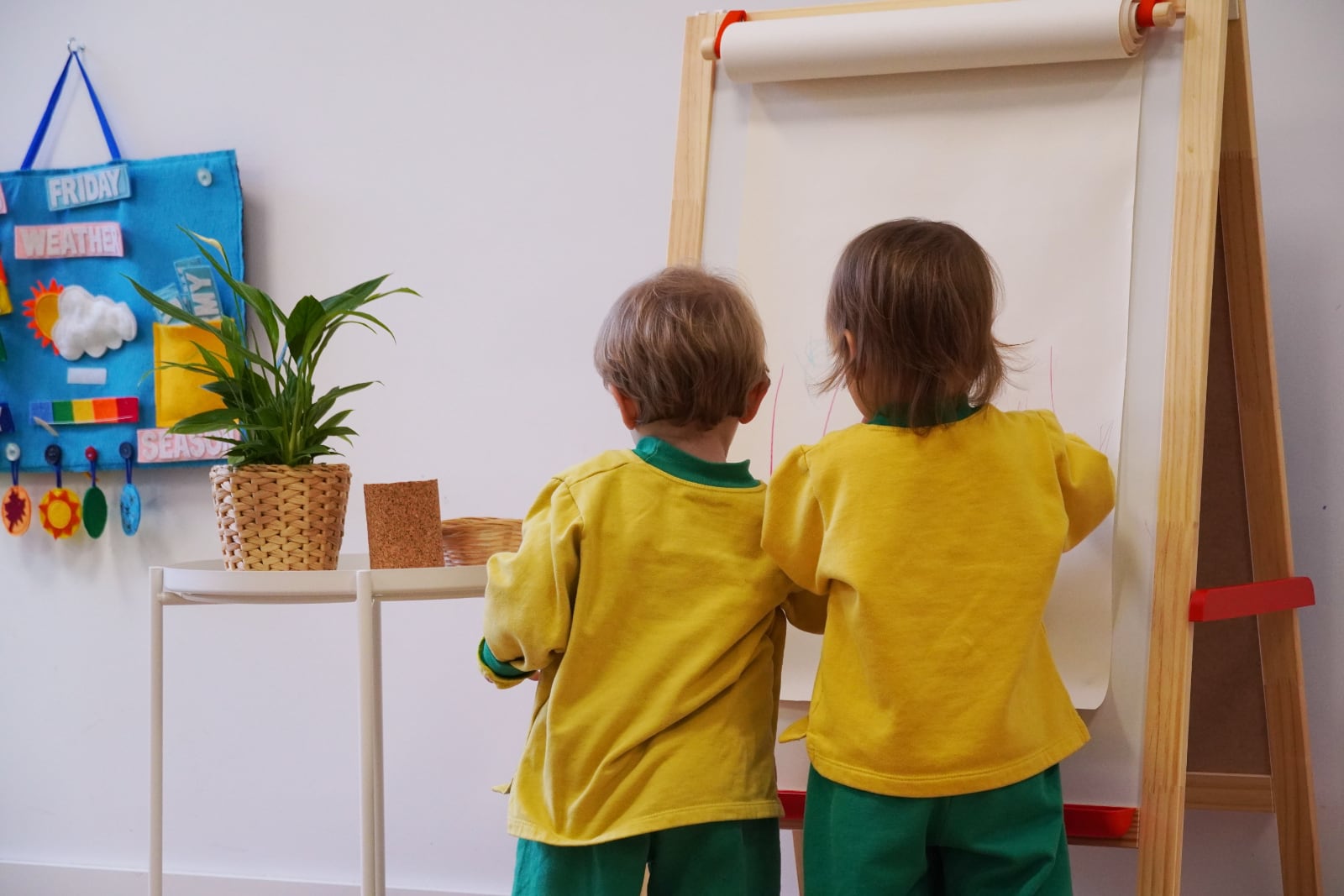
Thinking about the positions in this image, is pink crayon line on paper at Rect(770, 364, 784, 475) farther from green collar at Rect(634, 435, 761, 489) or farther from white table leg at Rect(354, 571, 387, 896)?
white table leg at Rect(354, 571, 387, 896)

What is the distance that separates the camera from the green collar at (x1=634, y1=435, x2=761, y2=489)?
1057mm

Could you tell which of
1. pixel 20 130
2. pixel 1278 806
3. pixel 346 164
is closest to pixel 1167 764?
pixel 1278 806

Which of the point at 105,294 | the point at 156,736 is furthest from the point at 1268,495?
the point at 105,294

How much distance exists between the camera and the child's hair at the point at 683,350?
3.44 ft

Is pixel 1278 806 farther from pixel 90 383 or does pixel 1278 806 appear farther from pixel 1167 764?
pixel 90 383

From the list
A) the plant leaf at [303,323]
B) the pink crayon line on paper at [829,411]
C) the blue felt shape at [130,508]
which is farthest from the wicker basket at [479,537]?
the blue felt shape at [130,508]

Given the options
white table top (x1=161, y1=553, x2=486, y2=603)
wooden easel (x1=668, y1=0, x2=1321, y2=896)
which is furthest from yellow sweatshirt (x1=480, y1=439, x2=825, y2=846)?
wooden easel (x1=668, y1=0, x2=1321, y2=896)

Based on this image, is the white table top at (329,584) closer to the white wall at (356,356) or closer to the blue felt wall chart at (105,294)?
the white wall at (356,356)

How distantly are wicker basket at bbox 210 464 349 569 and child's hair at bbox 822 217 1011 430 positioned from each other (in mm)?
611

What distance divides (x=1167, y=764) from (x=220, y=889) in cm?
161

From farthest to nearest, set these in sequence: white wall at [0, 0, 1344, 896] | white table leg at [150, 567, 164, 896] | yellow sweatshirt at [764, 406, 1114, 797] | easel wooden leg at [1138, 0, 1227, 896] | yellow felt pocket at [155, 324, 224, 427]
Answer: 1. yellow felt pocket at [155, 324, 224, 427]
2. white wall at [0, 0, 1344, 896]
3. white table leg at [150, 567, 164, 896]
4. easel wooden leg at [1138, 0, 1227, 896]
5. yellow sweatshirt at [764, 406, 1114, 797]

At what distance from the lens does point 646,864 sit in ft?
3.44

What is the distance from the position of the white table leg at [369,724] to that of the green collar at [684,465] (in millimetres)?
320

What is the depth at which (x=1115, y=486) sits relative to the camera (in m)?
1.15
